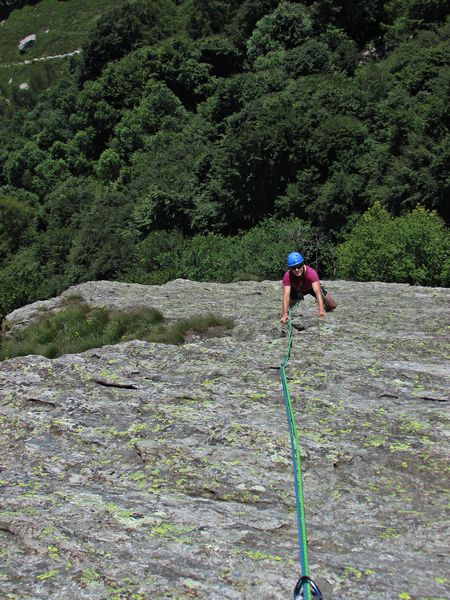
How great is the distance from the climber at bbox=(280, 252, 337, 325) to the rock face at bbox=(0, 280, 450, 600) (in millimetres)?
704

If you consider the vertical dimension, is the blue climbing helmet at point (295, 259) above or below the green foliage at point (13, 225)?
above

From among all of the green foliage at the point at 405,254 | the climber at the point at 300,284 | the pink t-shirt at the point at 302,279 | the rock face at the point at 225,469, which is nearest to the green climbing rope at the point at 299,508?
the rock face at the point at 225,469

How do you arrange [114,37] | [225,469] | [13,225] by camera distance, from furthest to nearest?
[114,37], [13,225], [225,469]

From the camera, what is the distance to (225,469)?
20.4 ft

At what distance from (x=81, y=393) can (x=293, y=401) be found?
9.03ft

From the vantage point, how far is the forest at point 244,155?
3450 cm

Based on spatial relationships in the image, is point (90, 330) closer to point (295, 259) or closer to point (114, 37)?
point (295, 259)

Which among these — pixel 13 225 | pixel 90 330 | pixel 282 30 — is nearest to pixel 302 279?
pixel 90 330

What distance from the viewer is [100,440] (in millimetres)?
6973

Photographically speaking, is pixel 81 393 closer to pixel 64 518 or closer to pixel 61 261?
pixel 64 518

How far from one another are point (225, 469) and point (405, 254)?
72.1ft

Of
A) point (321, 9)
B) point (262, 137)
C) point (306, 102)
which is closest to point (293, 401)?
point (262, 137)

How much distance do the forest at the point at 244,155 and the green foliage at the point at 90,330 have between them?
1477cm

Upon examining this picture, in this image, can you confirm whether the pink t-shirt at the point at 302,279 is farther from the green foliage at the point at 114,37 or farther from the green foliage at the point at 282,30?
the green foliage at the point at 114,37
